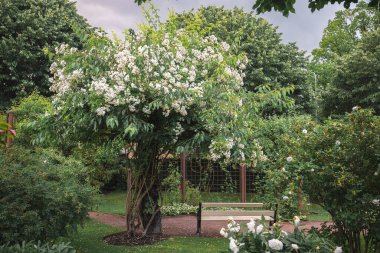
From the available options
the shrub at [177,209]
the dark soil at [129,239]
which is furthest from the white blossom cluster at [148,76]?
the shrub at [177,209]

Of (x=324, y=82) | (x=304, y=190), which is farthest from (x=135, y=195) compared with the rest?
(x=324, y=82)

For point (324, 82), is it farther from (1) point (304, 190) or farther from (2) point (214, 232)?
(1) point (304, 190)

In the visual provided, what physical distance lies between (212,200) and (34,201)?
432 inches

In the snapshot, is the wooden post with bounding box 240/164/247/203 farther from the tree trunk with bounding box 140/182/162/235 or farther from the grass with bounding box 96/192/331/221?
the tree trunk with bounding box 140/182/162/235

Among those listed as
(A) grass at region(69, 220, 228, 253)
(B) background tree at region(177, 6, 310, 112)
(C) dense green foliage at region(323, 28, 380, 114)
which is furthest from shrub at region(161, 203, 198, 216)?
(C) dense green foliage at region(323, 28, 380, 114)

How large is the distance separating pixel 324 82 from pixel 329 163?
103 feet

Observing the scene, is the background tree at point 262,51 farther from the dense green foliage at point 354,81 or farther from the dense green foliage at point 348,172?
the dense green foliage at point 348,172

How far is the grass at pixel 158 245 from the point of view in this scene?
27.3 feet

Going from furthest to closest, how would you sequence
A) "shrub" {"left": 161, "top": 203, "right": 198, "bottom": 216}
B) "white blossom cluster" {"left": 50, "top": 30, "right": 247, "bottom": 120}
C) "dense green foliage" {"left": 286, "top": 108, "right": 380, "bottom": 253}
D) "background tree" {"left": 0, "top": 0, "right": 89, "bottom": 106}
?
"background tree" {"left": 0, "top": 0, "right": 89, "bottom": 106}
"shrub" {"left": 161, "top": 203, "right": 198, "bottom": 216}
"white blossom cluster" {"left": 50, "top": 30, "right": 247, "bottom": 120}
"dense green foliage" {"left": 286, "top": 108, "right": 380, "bottom": 253}

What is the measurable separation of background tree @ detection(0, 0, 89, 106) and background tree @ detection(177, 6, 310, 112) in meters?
6.89

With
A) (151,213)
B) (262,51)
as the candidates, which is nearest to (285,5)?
(151,213)

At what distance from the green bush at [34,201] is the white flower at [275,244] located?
3422mm

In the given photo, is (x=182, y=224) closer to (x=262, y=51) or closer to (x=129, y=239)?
(x=129, y=239)

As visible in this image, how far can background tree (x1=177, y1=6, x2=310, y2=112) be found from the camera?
25.7 meters
